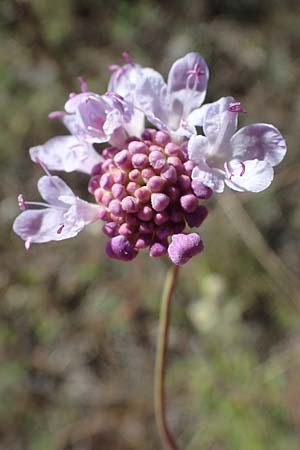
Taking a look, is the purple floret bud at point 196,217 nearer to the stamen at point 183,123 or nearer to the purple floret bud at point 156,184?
the purple floret bud at point 156,184

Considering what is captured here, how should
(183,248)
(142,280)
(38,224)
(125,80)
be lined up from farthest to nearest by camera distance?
1. (142,280)
2. (125,80)
3. (38,224)
4. (183,248)

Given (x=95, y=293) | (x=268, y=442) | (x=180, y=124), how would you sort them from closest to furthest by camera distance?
(x=180, y=124)
(x=268, y=442)
(x=95, y=293)

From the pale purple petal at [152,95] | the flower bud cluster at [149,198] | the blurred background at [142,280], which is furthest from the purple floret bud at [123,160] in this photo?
the blurred background at [142,280]

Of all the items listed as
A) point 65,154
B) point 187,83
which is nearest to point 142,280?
point 65,154

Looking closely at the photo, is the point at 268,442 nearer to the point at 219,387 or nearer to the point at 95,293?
the point at 219,387

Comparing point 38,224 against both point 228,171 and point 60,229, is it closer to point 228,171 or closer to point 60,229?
point 60,229

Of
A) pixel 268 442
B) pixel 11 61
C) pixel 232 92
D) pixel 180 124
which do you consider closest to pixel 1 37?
pixel 11 61
